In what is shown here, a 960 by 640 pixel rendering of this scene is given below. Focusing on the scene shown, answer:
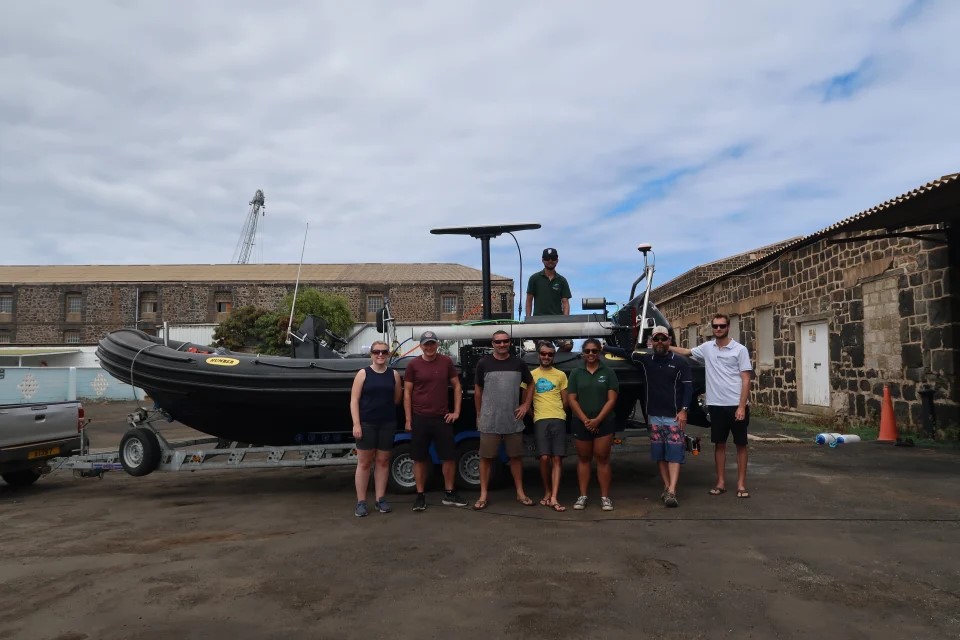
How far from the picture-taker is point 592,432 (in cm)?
566

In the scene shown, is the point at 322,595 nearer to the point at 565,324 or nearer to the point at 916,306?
the point at 565,324

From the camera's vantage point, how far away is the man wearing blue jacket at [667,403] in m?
5.76

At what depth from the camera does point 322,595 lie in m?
3.65

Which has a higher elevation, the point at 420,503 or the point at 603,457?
the point at 603,457

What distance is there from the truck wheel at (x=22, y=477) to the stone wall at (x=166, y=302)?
3384 centimetres

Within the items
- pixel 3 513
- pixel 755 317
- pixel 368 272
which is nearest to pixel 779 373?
pixel 755 317

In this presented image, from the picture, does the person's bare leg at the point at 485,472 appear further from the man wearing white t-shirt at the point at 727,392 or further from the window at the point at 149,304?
the window at the point at 149,304

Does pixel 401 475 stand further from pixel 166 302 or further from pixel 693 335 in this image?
pixel 166 302

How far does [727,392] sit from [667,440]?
2.53 ft

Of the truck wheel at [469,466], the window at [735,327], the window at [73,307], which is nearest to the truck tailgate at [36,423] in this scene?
the truck wheel at [469,466]

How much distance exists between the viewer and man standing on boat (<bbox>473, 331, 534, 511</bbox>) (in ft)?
18.7

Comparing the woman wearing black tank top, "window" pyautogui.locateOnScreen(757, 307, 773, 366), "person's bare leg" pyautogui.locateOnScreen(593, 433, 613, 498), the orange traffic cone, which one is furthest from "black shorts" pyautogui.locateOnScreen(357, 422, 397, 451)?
"window" pyautogui.locateOnScreen(757, 307, 773, 366)

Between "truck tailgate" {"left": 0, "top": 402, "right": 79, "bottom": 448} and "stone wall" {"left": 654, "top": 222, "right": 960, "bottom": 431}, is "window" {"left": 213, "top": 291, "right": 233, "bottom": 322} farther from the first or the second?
"truck tailgate" {"left": 0, "top": 402, "right": 79, "bottom": 448}

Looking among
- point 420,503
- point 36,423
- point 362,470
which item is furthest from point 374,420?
point 36,423
